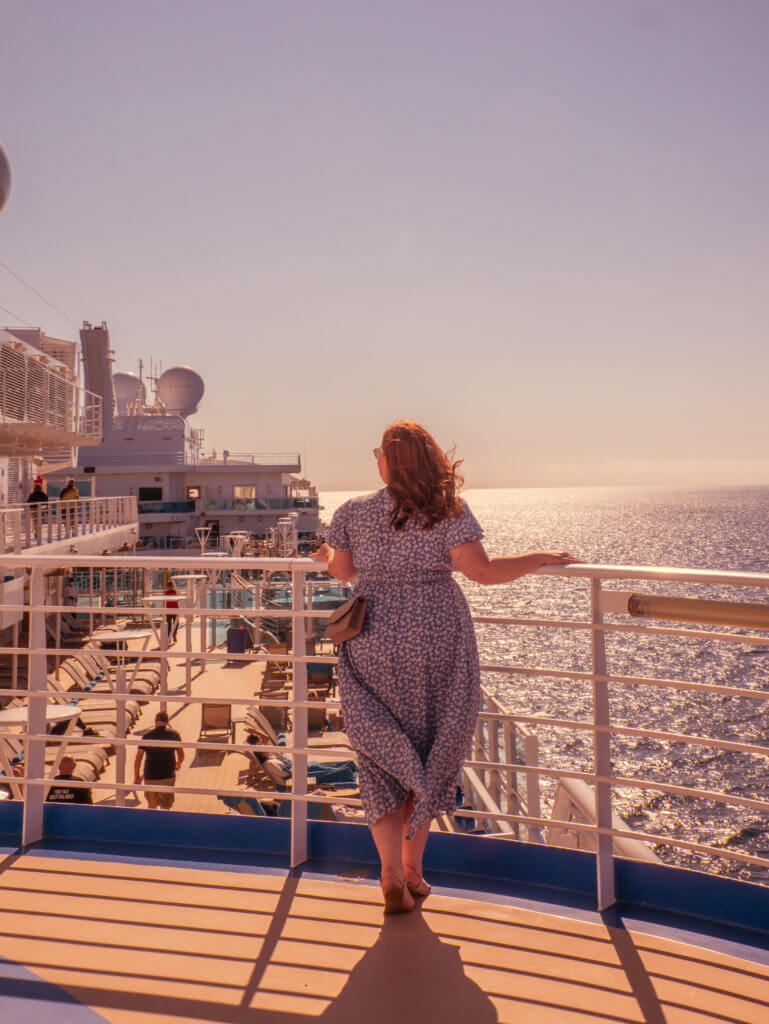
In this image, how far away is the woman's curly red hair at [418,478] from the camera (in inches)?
82.5

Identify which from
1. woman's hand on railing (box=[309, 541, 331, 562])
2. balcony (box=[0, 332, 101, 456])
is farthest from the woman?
balcony (box=[0, 332, 101, 456])

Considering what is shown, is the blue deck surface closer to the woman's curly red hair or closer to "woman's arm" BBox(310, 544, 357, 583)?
"woman's arm" BBox(310, 544, 357, 583)

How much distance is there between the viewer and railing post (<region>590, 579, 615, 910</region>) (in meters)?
2.27

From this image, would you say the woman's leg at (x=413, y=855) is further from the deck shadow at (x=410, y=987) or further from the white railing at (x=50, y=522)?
the white railing at (x=50, y=522)

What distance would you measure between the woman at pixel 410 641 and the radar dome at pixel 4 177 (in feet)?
55.5

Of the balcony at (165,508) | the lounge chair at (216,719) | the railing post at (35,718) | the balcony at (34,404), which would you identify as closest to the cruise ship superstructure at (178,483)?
the balcony at (165,508)

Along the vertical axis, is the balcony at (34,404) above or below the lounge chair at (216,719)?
above

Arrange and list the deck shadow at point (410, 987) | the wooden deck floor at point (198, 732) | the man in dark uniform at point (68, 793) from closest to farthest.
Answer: the deck shadow at point (410, 987) < the man in dark uniform at point (68, 793) < the wooden deck floor at point (198, 732)

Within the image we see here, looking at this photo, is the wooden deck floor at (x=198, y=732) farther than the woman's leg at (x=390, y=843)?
Yes

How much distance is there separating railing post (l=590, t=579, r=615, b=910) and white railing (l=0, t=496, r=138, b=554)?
471 inches

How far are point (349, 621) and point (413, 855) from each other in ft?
2.36

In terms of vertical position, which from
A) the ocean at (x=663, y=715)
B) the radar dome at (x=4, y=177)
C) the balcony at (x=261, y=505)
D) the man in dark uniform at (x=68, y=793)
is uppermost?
the radar dome at (x=4, y=177)

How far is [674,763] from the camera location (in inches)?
788

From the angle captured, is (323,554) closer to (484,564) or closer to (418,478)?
(418,478)
